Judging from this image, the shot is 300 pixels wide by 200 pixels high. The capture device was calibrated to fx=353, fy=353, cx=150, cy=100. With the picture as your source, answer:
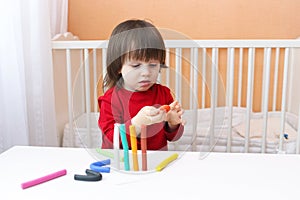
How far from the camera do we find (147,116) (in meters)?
0.60

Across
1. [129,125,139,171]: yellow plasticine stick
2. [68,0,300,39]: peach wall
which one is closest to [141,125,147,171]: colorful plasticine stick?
[129,125,139,171]: yellow plasticine stick

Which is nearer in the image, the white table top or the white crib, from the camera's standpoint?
the white table top

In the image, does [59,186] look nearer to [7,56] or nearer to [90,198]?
[90,198]

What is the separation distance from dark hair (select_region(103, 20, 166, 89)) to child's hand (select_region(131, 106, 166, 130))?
9 centimetres

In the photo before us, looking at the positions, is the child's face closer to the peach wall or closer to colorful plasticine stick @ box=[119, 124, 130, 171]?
colorful plasticine stick @ box=[119, 124, 130, 171]

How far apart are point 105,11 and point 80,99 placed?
1.46 metres

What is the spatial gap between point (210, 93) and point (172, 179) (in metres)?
0.31

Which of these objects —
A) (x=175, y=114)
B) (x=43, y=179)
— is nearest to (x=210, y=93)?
(x=175, y=114)

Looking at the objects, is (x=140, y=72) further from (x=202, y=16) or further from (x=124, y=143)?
(x=202, y=16)

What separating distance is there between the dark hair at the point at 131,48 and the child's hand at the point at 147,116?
9 cm

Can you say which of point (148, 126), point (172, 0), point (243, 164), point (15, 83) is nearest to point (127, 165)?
point (148, 126)

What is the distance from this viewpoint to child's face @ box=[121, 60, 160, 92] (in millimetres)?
604

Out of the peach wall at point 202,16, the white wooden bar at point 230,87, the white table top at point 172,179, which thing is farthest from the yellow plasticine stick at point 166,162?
the peach wall at point 202,16

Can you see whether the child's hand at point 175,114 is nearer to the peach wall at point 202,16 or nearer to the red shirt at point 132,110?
the red shirt at point 132,110
